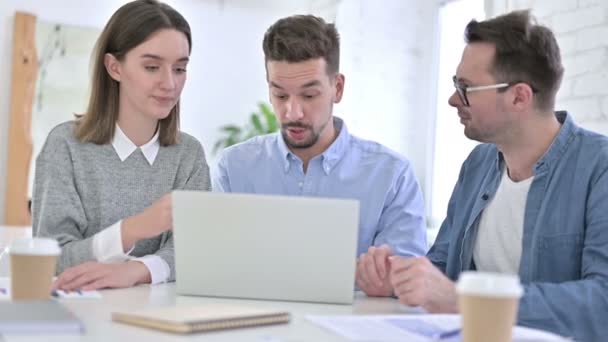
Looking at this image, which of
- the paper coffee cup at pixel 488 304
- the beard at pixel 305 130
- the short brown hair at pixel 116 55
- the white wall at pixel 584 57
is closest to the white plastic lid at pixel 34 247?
the short brown hair at pixel 116 55

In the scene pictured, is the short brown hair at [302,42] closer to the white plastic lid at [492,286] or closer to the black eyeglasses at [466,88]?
the black eyeglasses at [466,88]

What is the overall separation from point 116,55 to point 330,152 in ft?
2.18

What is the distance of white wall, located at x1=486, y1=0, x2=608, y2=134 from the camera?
3.22 metres

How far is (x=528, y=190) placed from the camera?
1.98 m

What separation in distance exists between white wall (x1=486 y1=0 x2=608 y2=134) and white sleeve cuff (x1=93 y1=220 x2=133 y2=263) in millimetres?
2087

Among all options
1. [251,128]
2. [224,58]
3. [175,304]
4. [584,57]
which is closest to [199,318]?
[175,304]

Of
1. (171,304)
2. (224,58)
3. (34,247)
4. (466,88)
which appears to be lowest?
(171,304)

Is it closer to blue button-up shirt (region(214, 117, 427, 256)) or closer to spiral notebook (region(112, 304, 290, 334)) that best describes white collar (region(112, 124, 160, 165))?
blue button-up shirt (region(214, 117, 427, 256))

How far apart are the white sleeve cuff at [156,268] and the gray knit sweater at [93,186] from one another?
0.03 m

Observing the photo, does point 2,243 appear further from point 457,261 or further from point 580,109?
point 580,109

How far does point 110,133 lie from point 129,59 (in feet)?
0.59

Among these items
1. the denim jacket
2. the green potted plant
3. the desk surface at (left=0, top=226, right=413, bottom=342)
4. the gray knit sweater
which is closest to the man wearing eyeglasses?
the denim jacket

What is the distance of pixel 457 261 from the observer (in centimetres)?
206

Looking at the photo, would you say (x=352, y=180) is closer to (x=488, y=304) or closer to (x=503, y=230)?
(x=503, y=230)
